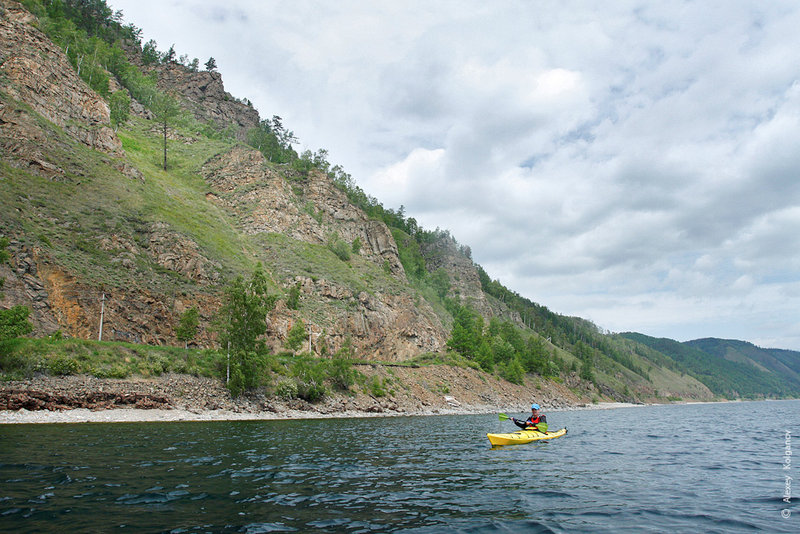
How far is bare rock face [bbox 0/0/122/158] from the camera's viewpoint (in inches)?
2621

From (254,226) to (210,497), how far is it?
284 ft

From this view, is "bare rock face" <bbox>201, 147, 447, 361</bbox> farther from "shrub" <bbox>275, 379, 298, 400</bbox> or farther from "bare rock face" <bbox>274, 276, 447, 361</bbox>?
"shrub" <bbox>275, 379, 298, 400</bbox>

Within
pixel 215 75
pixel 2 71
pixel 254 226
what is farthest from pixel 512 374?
pixel 215 75

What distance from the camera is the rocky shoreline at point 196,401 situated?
3173cm

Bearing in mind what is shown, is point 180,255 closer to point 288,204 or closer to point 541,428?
point 288,204

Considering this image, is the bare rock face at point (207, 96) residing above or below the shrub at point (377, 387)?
above

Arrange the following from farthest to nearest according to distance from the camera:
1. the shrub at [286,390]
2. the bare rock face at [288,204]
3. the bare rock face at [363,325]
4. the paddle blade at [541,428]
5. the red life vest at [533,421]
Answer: the bare rock face at [288,204] < the bare rock face at [363,325] < the shrub at [286,390] < the red life vest at [533,421] < the paddle blade at [541,428]

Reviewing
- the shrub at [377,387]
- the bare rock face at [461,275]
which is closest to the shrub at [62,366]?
the shrub at [377,387]

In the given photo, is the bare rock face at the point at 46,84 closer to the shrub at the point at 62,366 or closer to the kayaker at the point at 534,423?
the shrub at the point at 62,366

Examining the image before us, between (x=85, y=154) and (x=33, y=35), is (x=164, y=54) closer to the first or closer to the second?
(x=33, y=35)

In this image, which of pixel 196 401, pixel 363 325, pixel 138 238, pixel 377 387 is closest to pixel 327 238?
pixel 363 325

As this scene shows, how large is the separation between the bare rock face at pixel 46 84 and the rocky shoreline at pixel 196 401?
52270mm

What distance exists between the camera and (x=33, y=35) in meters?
74.3

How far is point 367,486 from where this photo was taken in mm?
14297
